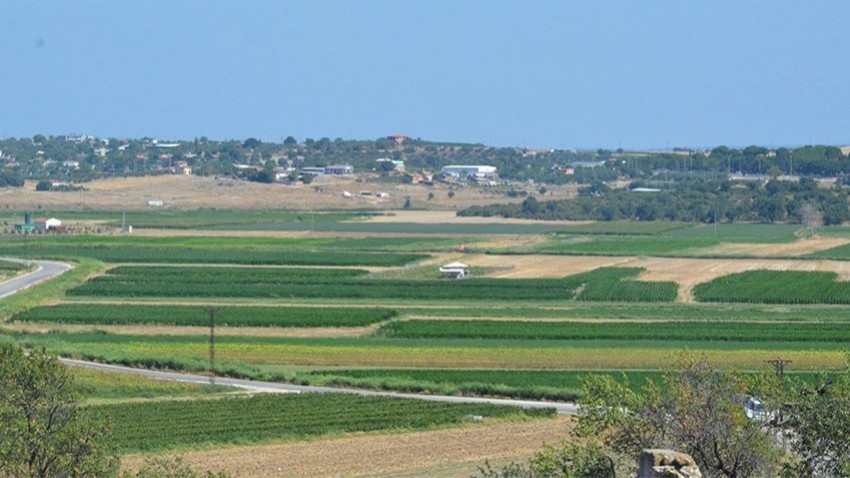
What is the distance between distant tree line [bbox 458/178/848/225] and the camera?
479 feet

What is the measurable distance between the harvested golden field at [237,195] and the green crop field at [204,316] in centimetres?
9876

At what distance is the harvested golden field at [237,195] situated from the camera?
170 meters

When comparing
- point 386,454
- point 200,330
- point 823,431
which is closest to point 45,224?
point 200,330

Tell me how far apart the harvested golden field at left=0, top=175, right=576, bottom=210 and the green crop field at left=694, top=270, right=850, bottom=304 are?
88663 millimetres

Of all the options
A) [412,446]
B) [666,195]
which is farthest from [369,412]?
[666,195]

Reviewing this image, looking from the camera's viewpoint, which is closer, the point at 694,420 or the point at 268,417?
the point at 694,420

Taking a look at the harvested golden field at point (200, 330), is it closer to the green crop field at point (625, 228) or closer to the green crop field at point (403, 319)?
the green crop field at point (403, 319)

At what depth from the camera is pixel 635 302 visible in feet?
239

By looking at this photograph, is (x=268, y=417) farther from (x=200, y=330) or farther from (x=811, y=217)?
(x=811, y=217)

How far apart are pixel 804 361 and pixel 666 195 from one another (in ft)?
362

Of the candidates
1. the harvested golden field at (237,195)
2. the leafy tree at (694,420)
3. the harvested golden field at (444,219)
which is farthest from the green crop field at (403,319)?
the harvested golden field at (237,195)

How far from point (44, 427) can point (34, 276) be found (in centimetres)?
6072

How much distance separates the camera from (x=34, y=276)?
84125mm

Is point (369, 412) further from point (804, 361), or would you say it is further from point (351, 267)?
point (351, 267)
